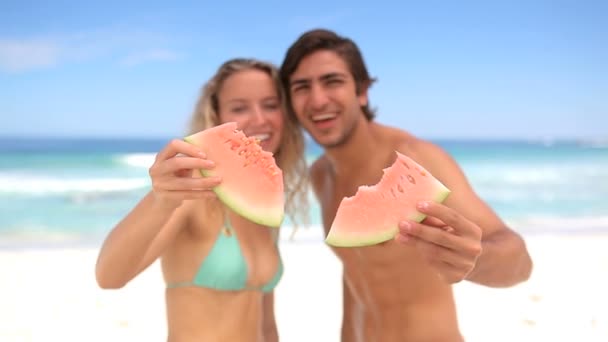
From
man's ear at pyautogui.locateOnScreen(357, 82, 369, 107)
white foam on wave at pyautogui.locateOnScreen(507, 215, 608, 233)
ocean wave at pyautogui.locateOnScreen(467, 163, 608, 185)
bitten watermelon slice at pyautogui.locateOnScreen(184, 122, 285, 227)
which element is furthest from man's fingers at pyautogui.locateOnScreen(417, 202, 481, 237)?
ocean wave at pyautogui.locateOnScreen(467, 163, 608, 185)

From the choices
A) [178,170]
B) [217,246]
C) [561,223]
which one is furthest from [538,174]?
[178,170]

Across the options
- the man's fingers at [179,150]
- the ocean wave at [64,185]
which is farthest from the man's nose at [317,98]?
the ocean wave at [64,185]

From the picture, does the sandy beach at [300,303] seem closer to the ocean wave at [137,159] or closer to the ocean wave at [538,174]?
the ocean wave at [538,174]

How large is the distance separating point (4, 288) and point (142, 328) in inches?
101

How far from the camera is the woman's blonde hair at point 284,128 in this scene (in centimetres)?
310

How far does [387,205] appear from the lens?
1997mm

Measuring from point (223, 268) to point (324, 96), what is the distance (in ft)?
3.54

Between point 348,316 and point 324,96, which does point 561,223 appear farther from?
point 324,96

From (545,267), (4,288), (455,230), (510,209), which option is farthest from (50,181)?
(455,230)

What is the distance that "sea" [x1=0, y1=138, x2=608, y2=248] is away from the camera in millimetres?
12148

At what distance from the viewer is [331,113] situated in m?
3.15

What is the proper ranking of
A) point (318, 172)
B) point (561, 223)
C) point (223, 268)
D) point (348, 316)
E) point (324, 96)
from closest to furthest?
point (223, 268)
point (324, 96)
point (348, 316)
point (318, 172)
point (561, 223)

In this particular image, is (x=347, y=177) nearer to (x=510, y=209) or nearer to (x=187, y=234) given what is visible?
(x=187, y=234)

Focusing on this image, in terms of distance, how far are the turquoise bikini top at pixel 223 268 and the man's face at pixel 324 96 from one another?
80 centimetres
